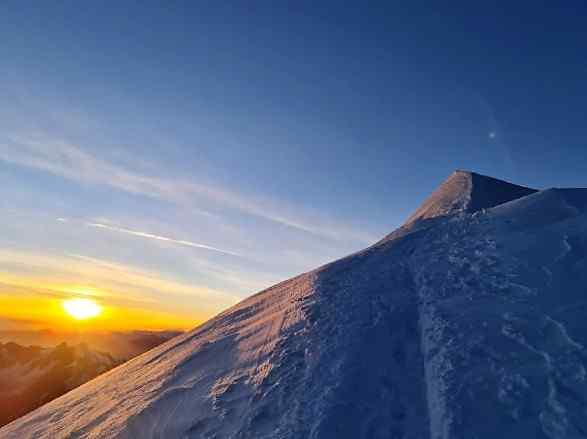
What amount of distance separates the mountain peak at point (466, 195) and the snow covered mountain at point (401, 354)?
6.17ft

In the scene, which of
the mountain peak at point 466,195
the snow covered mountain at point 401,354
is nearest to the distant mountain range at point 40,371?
the snow covered mountain at point 401,354

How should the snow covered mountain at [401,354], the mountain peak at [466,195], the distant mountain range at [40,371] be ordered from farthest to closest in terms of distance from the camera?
1. the distant mountain range at [40,371]
2. the mountain peak at [466,195]
3. the snow covered mountain at [401,354]

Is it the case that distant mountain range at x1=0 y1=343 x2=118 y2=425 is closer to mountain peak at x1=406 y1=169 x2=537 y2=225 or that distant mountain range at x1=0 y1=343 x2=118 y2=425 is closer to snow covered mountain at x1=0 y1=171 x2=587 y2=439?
snow covered mountain at x1=0 y1=171 x2=587 y2=439

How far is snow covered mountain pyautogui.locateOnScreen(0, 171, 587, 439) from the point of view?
9.09 m

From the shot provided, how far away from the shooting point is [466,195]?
21344mm

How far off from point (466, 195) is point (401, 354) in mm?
12262

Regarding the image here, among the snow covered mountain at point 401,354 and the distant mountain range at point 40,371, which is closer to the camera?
the snow covered mountain at point 401,354

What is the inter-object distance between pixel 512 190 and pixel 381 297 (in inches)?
551

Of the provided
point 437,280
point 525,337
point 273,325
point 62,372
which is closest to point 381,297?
point 437,280

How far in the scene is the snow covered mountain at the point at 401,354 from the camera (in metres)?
9.09

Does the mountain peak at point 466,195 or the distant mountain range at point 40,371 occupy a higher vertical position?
the mountain peak at point 466,195

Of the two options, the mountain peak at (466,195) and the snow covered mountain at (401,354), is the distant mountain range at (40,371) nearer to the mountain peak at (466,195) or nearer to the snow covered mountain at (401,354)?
the snow covered mountain at (401,354)

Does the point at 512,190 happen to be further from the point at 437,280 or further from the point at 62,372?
the point at 62,372

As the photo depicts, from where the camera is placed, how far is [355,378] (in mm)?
10617
